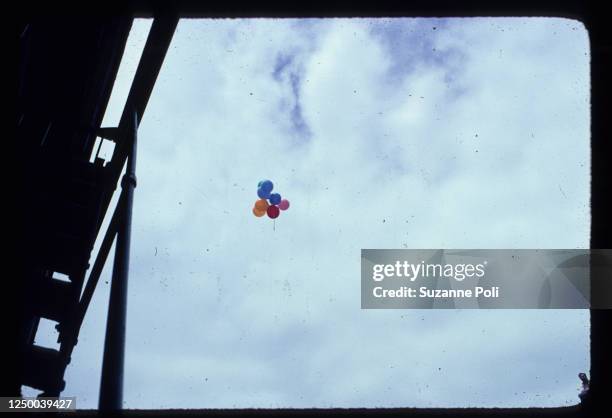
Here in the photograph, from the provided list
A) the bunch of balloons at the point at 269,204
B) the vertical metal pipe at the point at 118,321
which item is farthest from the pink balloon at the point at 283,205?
the vertical metal pipe at the point at 118,321

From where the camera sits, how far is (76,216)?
547 cm

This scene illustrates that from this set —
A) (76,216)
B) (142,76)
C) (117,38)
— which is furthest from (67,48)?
(76,216)

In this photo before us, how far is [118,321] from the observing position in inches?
103

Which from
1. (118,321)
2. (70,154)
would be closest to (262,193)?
(70,154)

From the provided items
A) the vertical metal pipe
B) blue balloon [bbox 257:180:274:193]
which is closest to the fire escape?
the vertical metal pipe

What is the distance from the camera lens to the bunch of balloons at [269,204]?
5805 mm

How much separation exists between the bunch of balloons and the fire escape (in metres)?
1.53

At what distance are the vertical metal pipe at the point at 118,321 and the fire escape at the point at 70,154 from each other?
0.07ft

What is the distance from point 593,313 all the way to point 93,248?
561 centimetres

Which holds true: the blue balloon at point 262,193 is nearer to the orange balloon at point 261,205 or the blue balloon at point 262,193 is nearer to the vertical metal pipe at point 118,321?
the orange balloon at point 261,205

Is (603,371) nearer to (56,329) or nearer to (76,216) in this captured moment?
(76,216)

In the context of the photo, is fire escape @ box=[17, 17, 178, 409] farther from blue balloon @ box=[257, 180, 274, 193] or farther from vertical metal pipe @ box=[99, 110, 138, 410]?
blue balloon @ box=[257, 180, 274, 193]

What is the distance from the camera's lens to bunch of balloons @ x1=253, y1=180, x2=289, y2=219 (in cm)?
580

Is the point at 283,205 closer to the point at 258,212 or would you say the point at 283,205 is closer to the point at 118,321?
the point at 258,212
